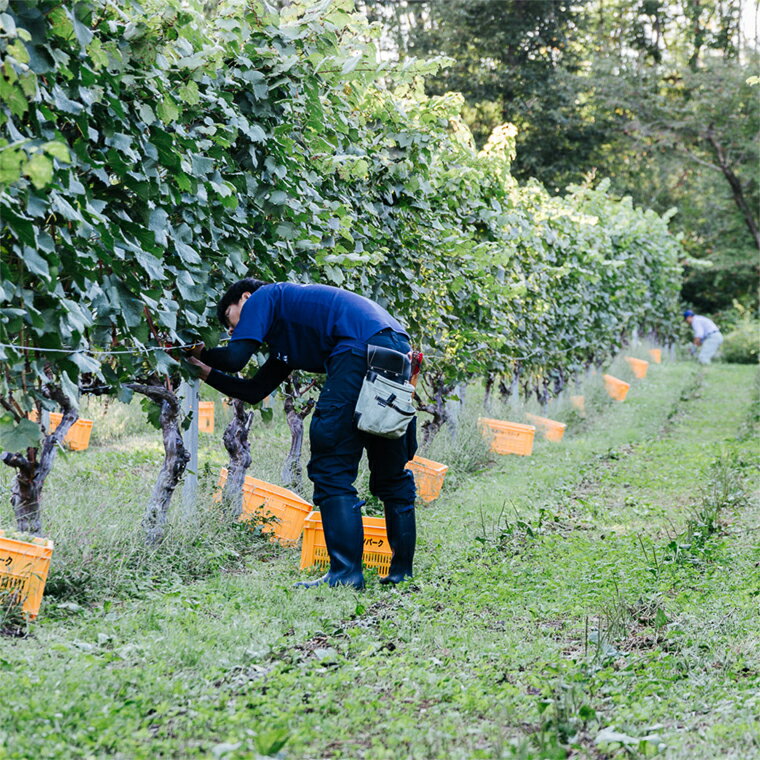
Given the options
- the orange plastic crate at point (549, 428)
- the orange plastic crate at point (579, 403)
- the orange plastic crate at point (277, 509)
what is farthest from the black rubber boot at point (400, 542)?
the orange plastic crate at point (579, 403)

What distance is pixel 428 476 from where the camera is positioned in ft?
24.3

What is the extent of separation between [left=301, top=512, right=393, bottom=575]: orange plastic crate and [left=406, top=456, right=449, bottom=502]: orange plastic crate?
1.91 m

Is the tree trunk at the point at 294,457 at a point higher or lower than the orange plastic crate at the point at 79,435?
higher

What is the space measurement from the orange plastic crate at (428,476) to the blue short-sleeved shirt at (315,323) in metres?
2.63

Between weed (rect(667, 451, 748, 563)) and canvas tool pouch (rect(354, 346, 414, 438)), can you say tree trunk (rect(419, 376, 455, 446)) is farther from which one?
canvas tool pouch (rect(354, 346, 414, 438))

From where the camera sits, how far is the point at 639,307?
62.4 ft

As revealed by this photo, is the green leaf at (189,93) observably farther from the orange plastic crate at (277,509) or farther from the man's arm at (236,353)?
the orange plastic crate at (277,509)

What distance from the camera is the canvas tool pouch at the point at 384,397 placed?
183 inches

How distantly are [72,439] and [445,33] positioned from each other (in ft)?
67.7

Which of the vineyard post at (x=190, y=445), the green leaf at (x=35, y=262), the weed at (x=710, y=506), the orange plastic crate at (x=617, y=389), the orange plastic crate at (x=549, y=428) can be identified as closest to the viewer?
the green leaf at (x=35, y=262)

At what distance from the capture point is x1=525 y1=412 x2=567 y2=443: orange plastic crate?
11.3m

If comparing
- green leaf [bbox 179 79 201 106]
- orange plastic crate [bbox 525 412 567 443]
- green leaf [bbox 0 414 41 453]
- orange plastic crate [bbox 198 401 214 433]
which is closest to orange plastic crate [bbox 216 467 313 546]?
green leaf [bbox 0 414 41 453]

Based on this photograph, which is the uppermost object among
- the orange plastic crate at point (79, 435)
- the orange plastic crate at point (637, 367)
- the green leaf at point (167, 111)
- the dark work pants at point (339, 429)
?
the green leaf at point (167, 111)

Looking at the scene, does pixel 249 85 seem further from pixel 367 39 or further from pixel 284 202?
pixel 367 39
